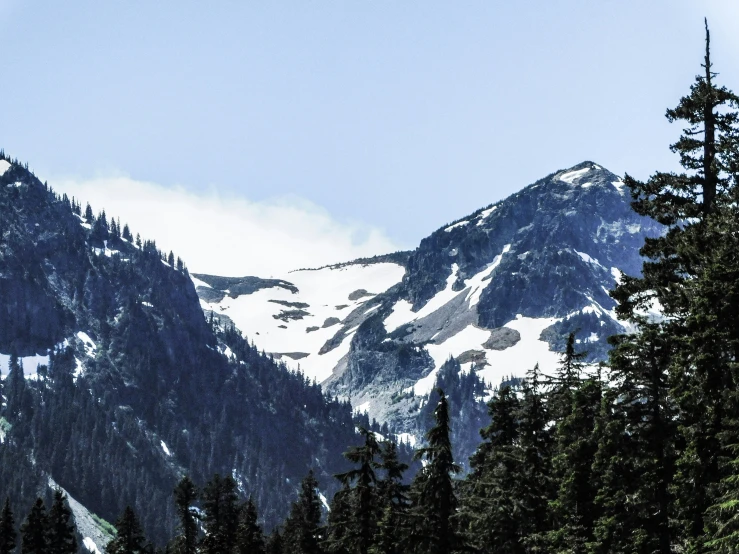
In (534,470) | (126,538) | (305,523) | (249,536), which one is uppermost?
(534,470)

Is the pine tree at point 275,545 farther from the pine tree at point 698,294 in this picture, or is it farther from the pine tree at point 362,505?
the pine tree at point 698,294

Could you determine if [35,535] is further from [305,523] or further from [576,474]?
[576,474]

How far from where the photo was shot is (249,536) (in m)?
64.1

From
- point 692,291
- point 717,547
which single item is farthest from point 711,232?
A: point 717,547

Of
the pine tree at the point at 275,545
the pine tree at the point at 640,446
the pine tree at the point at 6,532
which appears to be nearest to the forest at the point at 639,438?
the pine tree at the point at 640,446

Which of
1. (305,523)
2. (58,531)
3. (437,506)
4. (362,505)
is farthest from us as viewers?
(58,531)

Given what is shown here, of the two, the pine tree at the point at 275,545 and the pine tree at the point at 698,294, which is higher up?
the pine tree at the point at 698,294

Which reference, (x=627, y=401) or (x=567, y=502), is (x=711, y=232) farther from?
(x=567, y=502)

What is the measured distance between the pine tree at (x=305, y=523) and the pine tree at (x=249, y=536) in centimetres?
279

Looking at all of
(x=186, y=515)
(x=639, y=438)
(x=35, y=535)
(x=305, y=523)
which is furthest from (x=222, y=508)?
(x=639, y=438)

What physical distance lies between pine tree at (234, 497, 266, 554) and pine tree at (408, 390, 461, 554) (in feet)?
93.2

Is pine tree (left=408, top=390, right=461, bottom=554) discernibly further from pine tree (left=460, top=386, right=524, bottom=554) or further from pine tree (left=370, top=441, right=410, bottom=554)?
pine tree (left=370, top=441, right=410, bottom=554)

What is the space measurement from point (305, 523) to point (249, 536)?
4898mm

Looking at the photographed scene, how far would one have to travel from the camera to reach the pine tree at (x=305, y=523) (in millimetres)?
63938
